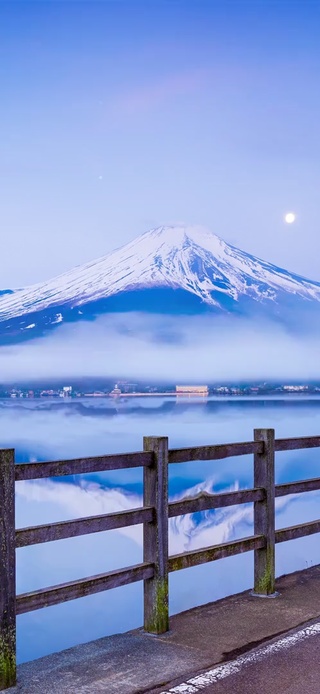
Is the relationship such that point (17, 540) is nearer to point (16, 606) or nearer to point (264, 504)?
point (16, 606)

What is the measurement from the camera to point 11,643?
4859 millimetres

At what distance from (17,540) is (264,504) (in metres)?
2.62

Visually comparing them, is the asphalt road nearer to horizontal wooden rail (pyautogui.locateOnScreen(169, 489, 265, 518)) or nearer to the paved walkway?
the paved walkway

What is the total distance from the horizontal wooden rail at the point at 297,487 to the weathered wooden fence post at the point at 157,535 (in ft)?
5.09

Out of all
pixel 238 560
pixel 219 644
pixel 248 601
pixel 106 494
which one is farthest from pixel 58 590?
pixel 106 494

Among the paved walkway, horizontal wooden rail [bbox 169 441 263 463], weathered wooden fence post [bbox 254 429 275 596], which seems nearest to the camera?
the paved walkway

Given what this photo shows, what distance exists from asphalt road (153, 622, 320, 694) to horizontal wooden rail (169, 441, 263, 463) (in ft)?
4.52

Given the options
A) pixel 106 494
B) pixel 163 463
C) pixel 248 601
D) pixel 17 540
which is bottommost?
pixel 106 494

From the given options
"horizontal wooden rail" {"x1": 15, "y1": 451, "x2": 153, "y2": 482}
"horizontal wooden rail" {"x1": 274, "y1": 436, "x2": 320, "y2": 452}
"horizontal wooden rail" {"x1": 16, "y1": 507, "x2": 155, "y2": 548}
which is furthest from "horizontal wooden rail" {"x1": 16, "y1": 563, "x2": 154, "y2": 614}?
"horizontal wooden rail" {"x1": 274, "y1": 436, "x2": 320, "y2": 452}

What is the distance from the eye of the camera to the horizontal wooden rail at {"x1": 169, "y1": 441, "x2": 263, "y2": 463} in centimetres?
603

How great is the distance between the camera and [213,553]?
6363mm

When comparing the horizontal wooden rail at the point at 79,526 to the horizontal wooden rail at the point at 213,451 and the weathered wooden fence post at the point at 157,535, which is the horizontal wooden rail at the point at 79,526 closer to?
the weathered wooden fence post at the point at 157,535

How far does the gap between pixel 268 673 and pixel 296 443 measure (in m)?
2.64

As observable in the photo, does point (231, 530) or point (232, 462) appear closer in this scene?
point (231, 530)
